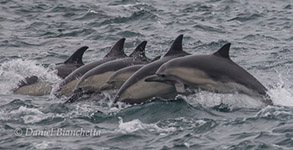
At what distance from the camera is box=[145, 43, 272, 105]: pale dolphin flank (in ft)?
45.4

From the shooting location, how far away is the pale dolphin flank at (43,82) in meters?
17.2

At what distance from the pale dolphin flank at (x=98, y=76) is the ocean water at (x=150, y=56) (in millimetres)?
297

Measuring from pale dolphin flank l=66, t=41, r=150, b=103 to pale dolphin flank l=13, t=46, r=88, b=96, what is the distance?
1.67 metres

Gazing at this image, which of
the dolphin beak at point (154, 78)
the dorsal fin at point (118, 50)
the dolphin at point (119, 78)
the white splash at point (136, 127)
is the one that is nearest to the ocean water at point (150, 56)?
the white splash at point (136, 127)

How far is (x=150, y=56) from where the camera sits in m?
21.9

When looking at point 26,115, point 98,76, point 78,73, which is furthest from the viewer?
point 78,73

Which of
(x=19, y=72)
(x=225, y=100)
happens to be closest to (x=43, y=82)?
(x=19, y=72)

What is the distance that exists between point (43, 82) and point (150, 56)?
5.21 meters

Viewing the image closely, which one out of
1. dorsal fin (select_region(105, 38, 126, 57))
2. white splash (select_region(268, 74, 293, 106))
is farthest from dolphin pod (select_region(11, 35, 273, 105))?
dorsal fin (select_region(105, 38, 126, 57))

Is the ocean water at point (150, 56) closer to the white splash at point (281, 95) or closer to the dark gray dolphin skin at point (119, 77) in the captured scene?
the white splash at point (281, 95)

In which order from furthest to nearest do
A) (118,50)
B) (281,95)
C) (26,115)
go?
(118,50)
(281,95)
(26,115)

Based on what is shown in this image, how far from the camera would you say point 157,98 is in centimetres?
1446

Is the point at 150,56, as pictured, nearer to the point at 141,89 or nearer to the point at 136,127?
the point at 141,89

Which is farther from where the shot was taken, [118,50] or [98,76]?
[118,50]
